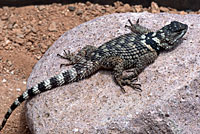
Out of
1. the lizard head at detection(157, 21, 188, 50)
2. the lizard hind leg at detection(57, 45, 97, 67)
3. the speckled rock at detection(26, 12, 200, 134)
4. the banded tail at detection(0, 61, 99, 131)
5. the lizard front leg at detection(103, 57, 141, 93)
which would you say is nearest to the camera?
the speckled rock at detection(26, 12, 200, 134)

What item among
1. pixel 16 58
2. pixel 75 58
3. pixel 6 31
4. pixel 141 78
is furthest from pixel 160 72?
pixel 6 31

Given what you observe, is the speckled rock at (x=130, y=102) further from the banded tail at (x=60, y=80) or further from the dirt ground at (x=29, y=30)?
the dirt ground at (x=29, y=30)

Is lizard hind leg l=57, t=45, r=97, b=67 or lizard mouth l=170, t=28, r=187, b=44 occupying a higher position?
lizard mouth l=170, t=28, r=187, b=44

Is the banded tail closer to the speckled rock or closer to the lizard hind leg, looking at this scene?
the speckled rock

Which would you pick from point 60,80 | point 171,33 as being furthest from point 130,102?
point 171,33

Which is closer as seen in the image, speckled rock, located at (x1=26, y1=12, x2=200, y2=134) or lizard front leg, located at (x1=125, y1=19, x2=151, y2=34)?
speckled rock, located at (x1=26, y1=12, x2=200, y2=134)

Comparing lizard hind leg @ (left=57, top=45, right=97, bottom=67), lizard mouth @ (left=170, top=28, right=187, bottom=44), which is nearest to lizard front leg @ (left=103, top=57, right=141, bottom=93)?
lizard hind leg @ (left=57, top=45, right=97, bottom=67)

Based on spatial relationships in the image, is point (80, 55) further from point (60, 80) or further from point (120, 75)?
point (120, 75)

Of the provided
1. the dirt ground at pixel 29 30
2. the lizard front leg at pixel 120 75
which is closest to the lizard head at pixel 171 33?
the lizard front leg at pixel 120 75
